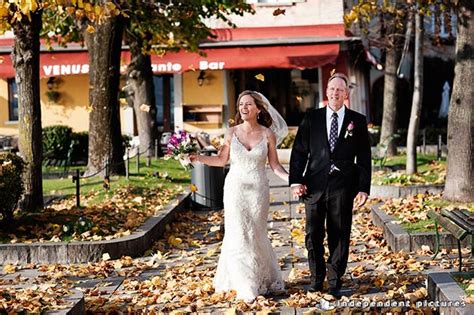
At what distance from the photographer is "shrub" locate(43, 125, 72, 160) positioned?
2559 centimetres

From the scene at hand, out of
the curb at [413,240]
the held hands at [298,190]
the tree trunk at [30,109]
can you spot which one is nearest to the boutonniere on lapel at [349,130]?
the held hands at [298,190]

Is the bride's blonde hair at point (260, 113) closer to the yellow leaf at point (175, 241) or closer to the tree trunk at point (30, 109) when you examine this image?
the yellow leaf at point (175, 241)

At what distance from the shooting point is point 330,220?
8305 mm

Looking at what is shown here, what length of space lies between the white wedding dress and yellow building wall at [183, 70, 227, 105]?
2138 centimetres

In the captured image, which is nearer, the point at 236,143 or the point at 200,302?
the point at 200,302

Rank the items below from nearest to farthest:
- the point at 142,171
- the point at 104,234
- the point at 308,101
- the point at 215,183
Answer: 1. the point at 104,234
2. the point at 215,183
3. the point at 142,171
4. the point at 308,101

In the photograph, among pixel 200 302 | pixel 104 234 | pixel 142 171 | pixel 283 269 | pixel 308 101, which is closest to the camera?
pixel 200 302

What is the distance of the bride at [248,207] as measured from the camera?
8289 millimetres

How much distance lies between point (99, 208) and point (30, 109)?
1.83 m

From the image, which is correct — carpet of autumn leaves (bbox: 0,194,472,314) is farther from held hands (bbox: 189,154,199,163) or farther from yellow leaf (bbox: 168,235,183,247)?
held hands (bbox: 189,154,199,163)

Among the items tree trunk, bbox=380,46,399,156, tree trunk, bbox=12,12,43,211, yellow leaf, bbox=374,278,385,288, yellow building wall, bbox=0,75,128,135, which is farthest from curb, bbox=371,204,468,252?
yellow building wall, bbox=0,75,128,135

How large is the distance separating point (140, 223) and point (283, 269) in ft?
10.8

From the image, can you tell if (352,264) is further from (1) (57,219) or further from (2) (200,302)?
(1) (57,219)

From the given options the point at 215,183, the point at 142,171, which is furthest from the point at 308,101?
the point at 215,183
